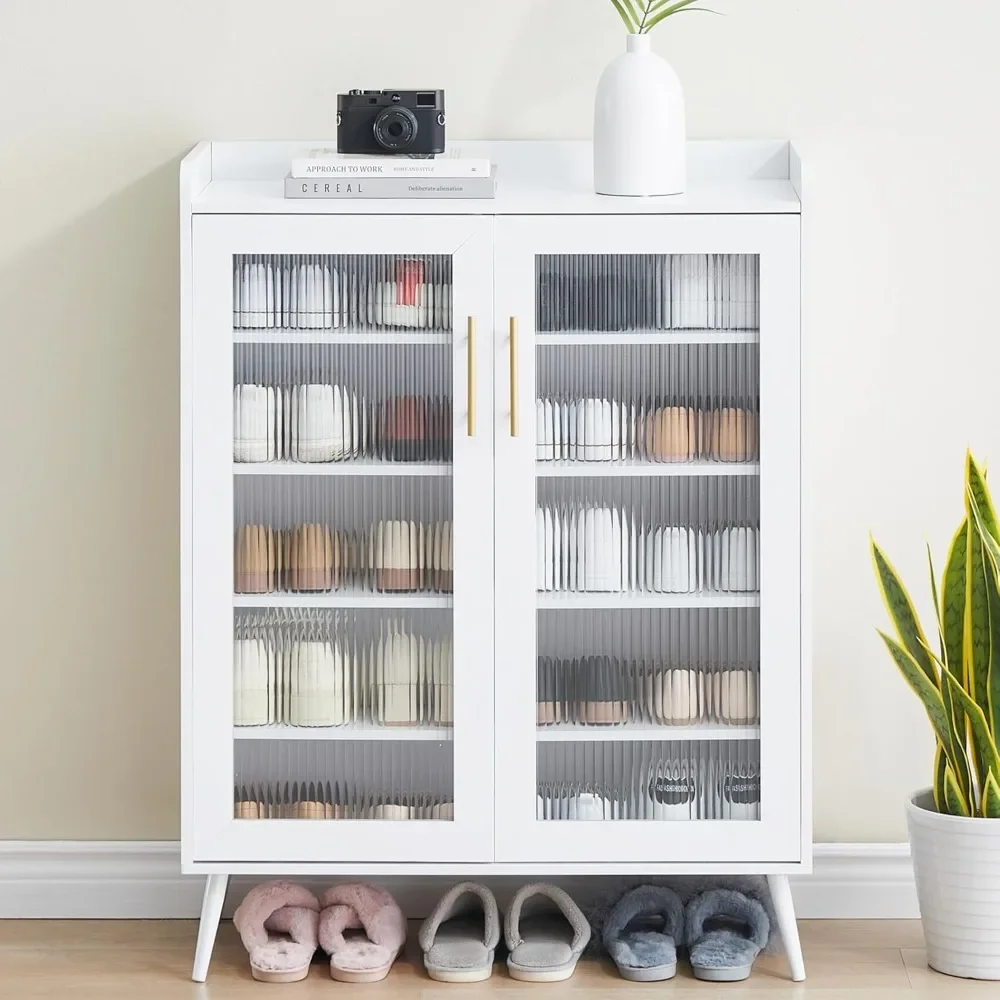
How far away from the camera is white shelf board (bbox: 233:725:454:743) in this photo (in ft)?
7.38

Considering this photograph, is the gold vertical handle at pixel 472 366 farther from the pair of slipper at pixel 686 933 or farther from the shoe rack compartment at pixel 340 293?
the pair of slipper at pixel 686 933

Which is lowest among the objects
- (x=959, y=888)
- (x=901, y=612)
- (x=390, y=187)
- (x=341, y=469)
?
(x=959, y=888)

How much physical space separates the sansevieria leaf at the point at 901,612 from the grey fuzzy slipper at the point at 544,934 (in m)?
0.73

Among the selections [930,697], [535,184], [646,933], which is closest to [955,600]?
[930,697]

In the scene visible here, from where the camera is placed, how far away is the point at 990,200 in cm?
250

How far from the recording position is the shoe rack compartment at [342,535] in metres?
2.23

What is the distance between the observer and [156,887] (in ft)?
8.42

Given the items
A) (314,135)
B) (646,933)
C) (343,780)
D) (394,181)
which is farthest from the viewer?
(314,135)

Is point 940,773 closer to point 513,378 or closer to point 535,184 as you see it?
point 513,378

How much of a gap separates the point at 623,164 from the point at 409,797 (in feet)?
3.64

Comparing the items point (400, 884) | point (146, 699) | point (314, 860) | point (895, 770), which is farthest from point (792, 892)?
point (146, 699)

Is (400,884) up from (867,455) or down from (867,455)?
down

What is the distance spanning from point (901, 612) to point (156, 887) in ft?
4.80

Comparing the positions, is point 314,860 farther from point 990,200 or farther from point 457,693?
point 990,200
